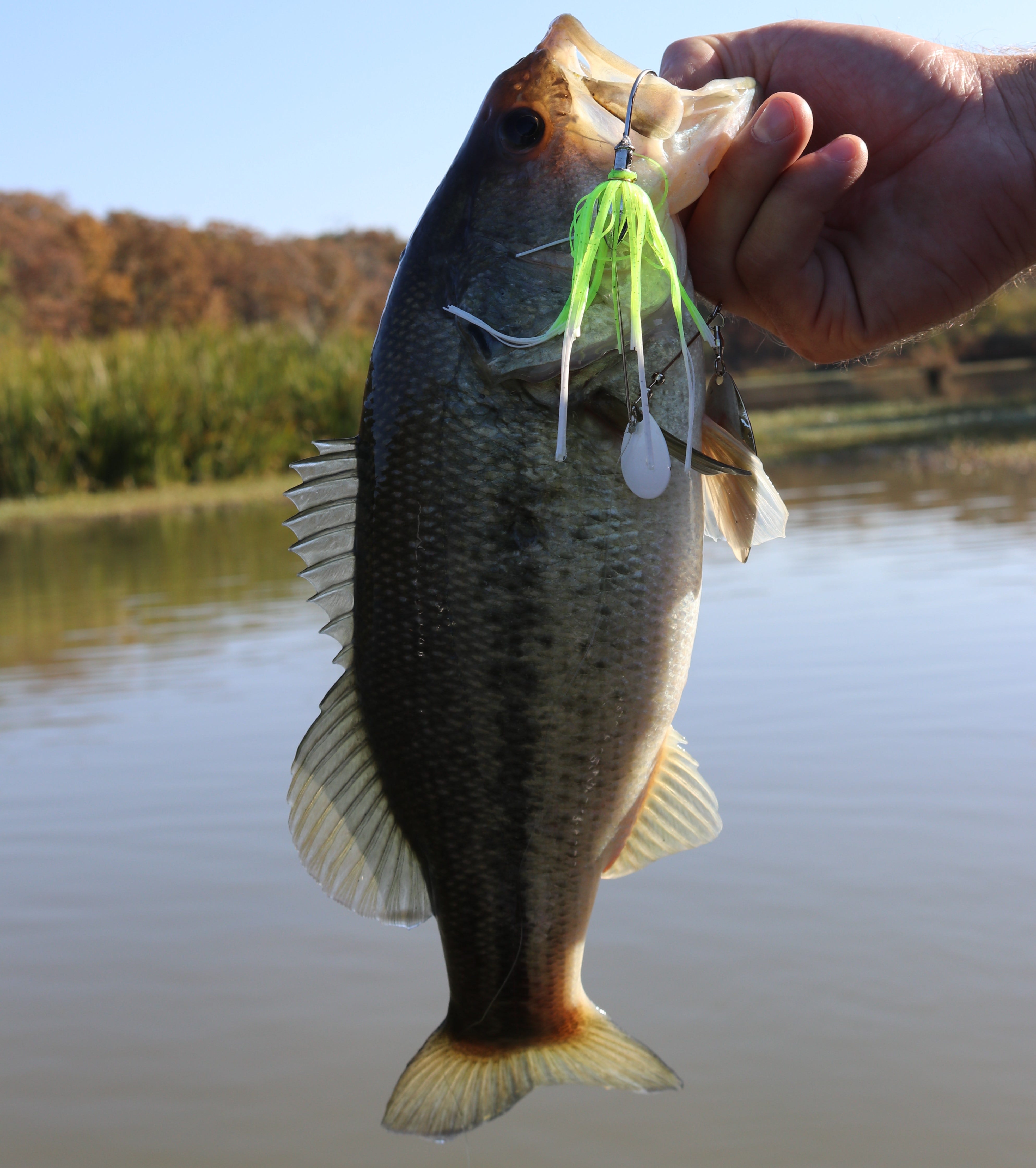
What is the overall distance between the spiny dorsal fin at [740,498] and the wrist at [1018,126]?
2.65ft

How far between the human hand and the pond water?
163 cm

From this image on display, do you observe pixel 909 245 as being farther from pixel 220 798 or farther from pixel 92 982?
pixel 220 798

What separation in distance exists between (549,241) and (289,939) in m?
2.43

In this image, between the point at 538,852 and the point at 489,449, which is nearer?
the point at 489,449

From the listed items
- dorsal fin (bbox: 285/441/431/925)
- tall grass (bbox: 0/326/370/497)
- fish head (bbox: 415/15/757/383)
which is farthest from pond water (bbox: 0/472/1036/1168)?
tall grass (bbox: 0/326/370/497)

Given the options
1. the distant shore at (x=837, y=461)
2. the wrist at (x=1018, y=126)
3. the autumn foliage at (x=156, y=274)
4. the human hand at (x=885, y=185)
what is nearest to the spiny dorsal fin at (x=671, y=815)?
the human hand at (x=885, y=185)

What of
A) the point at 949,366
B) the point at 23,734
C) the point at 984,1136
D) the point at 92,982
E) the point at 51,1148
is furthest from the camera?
the point at 949,366

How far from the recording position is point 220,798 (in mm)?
4797

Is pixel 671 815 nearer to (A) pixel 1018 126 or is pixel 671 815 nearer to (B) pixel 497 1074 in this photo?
(B) pixel 497 1074

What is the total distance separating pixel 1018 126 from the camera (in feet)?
7.46

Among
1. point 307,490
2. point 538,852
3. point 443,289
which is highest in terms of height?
point 443,289

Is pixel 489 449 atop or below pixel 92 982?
atop

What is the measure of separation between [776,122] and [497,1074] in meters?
1.61

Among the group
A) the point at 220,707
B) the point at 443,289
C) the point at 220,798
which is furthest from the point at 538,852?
the point at 220,707
